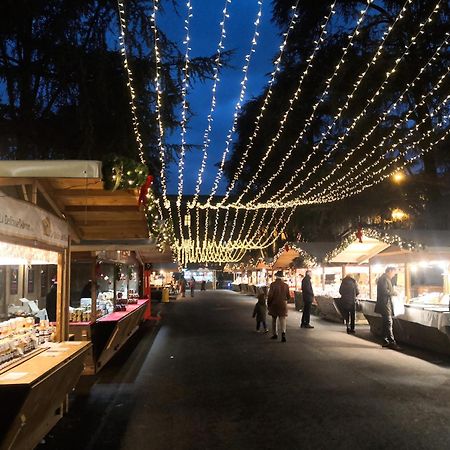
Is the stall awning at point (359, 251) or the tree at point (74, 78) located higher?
the tree at point (74, 78)

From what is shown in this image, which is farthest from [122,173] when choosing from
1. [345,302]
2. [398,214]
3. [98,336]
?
[398,214]

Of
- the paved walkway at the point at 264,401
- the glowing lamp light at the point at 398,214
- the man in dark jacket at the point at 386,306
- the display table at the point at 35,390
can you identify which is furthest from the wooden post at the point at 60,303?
the glowing lamp light at the point at 398,214

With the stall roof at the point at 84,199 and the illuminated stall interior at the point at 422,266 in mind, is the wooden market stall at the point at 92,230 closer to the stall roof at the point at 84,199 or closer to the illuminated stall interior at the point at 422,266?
the stall roof at the point at 84,199

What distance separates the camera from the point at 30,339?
5.70 metres

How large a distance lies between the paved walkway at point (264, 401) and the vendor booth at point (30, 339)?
2.83 feet

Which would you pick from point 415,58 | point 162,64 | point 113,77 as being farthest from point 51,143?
point 415,58

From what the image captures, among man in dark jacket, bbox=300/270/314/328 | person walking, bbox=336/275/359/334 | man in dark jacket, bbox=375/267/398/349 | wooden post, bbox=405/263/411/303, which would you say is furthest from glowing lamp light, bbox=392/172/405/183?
man in dark jacket, bbox=375/267/398/349

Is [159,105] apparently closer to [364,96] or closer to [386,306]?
[386,306]

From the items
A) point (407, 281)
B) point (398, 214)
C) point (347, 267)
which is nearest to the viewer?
point (407, 281)

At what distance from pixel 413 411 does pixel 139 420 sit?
10.7ft

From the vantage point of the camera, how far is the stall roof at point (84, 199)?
4387 mm

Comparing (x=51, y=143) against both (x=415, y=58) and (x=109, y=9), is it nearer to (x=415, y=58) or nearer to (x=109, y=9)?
(x=109, y=9)

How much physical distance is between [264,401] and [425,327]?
5.26 meters

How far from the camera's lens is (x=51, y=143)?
44.9 feet
